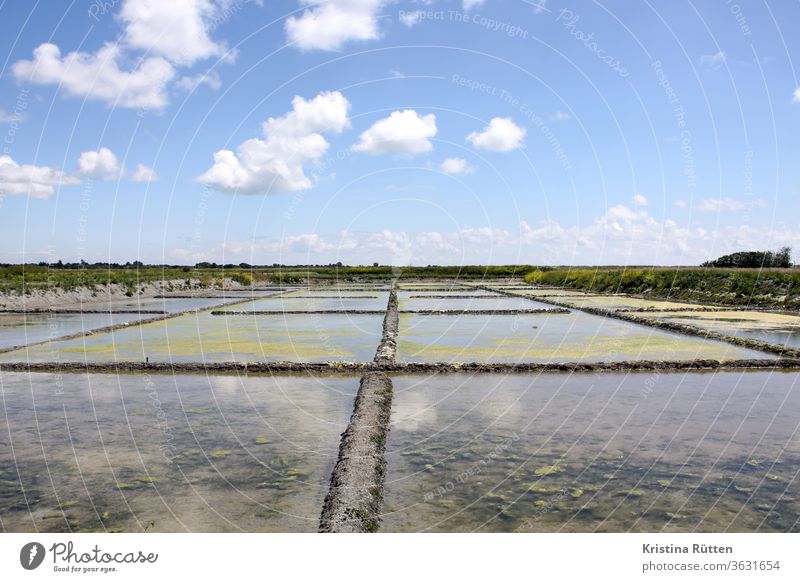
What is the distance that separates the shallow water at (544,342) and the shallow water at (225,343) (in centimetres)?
144

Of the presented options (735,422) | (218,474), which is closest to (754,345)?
(735,422)

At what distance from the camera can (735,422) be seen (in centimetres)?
832

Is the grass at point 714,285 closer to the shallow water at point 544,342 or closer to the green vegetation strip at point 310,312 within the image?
the shallow water at point 544,342

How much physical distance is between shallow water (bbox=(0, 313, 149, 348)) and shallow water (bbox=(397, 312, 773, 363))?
11.0m

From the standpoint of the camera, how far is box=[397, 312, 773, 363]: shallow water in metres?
14.2

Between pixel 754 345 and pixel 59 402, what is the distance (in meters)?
15.5

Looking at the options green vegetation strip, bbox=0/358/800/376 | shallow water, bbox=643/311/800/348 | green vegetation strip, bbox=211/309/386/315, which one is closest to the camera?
green vegetation strip, bbox=0/358/800/376

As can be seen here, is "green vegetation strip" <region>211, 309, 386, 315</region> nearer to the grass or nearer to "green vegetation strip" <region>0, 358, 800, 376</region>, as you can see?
"green vegetation strip" <region>0, 358, 800, 376</region>

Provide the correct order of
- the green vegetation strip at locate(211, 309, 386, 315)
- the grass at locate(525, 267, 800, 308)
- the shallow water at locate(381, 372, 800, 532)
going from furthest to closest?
the grass at locate(525, 267, 800, 308) < the green vegetation strip at locate(211, 309, 386, 315) < the shallow water at locate(381, 372, 800, 532)

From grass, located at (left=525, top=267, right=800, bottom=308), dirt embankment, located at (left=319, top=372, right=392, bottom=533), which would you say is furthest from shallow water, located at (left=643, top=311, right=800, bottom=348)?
dirt embankment, located at (left=319, top=372, right=392, bottom=533)

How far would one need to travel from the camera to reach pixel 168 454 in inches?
277

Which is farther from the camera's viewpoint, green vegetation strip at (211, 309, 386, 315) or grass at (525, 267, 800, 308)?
grass at (525, 267, 800, 308)

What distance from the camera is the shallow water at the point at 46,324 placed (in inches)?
732

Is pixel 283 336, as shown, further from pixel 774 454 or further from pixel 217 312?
pixel 774 454
